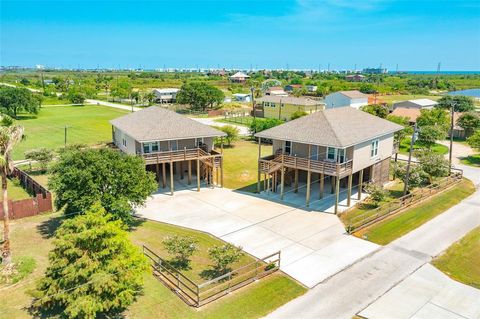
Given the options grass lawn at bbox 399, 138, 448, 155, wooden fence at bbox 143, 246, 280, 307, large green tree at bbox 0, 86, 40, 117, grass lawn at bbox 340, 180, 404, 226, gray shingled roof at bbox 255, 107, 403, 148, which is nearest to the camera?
wooden fence at bbox 143, 246, 280, 307

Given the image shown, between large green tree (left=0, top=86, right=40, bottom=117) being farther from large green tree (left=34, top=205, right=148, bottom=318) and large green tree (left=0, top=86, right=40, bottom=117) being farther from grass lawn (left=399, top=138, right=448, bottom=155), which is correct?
grass lawn (left=399, top=138, right=448, bottom=155)

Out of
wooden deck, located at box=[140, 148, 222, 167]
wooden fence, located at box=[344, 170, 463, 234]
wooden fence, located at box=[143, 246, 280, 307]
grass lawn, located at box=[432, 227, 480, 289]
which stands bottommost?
grass lawn, located at box=[432, 227, 480, 289]

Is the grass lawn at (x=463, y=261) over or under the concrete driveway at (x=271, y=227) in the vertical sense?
under

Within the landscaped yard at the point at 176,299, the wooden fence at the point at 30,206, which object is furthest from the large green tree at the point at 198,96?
the landscaped yard at the point at 176,299

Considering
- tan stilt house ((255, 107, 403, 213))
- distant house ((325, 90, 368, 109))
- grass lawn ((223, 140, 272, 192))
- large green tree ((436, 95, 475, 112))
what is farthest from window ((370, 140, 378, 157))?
distant house ((325, 90, 368, 109))

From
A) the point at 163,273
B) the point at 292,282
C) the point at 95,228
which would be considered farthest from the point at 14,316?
the point at 292,282

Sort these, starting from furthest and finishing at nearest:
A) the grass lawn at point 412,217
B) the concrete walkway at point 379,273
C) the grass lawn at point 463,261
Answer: the grass lawn at point 412,217 < the grass lawn at point 463,261 < the concrete walkway at point 379,273

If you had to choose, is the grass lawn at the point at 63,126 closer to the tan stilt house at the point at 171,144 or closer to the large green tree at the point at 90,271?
the tan stilt house at the point at 171,144
